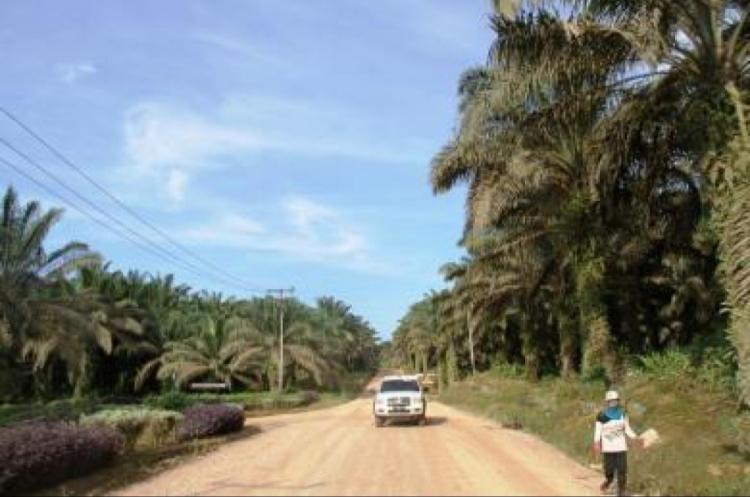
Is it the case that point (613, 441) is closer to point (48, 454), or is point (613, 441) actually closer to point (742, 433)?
point (742, 433)

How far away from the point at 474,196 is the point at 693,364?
939 centimetres

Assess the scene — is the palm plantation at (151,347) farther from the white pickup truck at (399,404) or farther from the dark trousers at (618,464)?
the dark trousers at (618,464)

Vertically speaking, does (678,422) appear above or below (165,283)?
below

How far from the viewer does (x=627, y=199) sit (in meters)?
29.9

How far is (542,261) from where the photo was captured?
42.1 m

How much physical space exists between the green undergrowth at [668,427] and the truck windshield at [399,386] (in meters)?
3.50

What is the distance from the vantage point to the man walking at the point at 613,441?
15234 millimetres

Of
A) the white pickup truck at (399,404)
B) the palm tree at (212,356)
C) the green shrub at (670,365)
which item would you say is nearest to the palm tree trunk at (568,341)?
the white pickup truck at (399,404)

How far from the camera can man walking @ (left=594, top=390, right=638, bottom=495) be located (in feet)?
50.0

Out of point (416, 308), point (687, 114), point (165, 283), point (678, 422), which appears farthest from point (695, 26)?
point (416, 308)

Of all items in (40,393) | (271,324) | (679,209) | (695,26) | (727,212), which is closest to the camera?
(727,212)

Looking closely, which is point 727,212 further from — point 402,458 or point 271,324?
point 271,324

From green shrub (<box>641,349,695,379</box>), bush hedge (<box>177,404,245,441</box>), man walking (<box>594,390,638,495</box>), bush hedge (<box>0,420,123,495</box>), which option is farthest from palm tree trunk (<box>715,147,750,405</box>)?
bush hedge (<box>177,404,245,441</box>)

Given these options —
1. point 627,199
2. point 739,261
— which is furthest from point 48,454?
point 627,199
